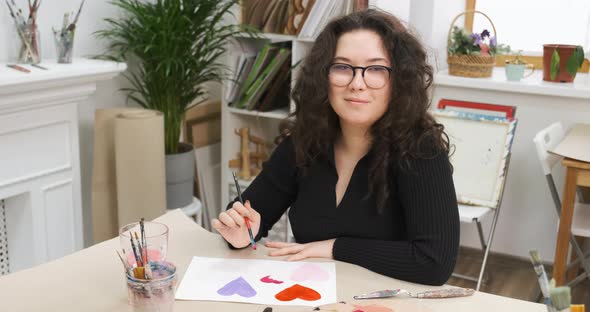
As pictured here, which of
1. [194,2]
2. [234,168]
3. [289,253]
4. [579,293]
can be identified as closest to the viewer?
[289,253]

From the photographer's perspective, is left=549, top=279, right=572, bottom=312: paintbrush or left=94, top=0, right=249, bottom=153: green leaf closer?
left=549, top=279, right=572, bottom=312: paintbrush

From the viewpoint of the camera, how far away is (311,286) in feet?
4.32

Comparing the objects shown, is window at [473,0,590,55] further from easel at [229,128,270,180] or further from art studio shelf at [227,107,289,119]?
easel at [229,128,270,180]

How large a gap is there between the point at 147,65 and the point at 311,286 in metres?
1.75

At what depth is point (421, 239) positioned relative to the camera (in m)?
1.49

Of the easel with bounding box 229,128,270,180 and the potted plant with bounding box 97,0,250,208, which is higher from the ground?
the potted plant with bounding box 97,0,250,208

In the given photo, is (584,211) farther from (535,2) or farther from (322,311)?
(322,311)

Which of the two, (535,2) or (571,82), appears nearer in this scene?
(571,82)

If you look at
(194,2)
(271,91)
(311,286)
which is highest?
(194,2)

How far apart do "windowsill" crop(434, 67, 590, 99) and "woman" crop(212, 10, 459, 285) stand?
162 centimetres

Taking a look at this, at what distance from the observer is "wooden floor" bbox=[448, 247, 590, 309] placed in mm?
3025

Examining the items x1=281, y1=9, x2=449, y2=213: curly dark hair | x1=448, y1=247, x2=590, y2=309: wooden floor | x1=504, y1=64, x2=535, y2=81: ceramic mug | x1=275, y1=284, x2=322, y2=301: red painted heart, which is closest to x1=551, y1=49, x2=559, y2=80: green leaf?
x1=504, y1=64, x2=535, y2=81: ceramic mug

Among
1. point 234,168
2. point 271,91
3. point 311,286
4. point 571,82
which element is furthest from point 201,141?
point 311,286

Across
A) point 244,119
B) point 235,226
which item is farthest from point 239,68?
point 235,226
